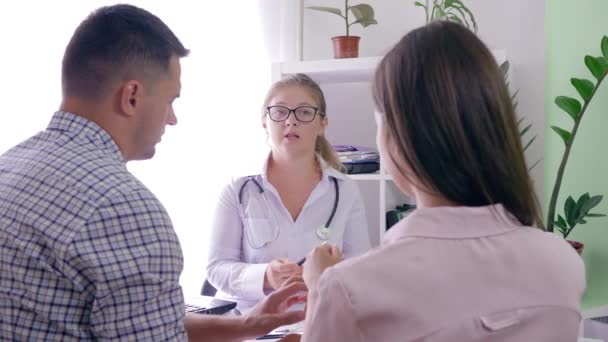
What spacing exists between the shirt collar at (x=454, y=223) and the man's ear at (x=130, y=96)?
0.65 meters

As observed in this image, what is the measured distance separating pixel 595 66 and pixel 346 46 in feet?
3.40

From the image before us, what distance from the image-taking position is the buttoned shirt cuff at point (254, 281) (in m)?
2.06

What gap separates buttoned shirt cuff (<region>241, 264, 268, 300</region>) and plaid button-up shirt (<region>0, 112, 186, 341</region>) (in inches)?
36.4

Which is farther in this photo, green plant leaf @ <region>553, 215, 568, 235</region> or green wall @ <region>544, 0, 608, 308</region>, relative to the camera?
green wall @ <region>544, 0, 608, 308</region>

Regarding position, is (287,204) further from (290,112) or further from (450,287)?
(450,287)

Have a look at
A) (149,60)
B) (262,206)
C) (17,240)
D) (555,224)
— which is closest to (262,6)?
(262,206)

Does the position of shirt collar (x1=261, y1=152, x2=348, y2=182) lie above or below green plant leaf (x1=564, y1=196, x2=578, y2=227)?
above

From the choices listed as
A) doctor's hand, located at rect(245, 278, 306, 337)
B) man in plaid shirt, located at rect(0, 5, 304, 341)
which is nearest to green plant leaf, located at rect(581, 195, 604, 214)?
doctor's hand, located at rect(245, 278, 306, 337)

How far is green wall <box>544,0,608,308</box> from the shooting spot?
2908 millimetres

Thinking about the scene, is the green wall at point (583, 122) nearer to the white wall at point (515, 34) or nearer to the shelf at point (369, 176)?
the white wall at point (515, 34)

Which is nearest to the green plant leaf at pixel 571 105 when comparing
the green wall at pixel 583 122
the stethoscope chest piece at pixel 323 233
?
the green wall at pixel 583 122

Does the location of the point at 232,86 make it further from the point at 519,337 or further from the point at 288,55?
the point at 519,337

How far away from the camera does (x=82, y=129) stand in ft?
4.07

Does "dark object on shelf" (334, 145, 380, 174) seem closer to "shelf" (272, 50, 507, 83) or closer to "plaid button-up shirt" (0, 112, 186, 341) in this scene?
"shelf" (272, 50, 507, 83)
